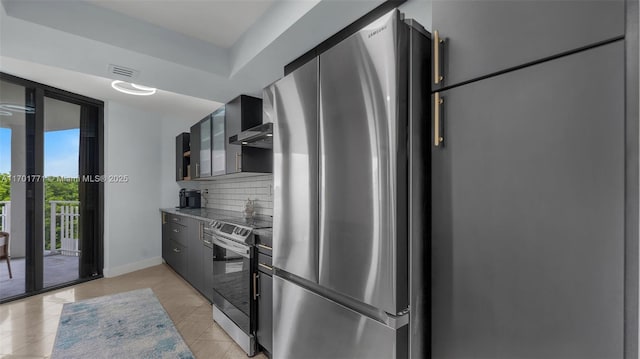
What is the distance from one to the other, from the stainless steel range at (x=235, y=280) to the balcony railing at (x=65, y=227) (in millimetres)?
2455

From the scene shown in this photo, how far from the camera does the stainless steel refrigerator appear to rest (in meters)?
1.12

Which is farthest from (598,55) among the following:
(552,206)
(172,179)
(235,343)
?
(172,179)

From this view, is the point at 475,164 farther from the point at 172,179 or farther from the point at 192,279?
the point at 172,179

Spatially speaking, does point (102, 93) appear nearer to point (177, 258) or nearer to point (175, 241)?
point (175, 241)

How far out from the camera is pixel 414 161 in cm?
113

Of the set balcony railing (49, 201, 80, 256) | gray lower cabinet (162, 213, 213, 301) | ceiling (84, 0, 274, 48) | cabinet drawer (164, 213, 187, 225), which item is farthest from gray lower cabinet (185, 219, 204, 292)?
ceiling (84, 0, 274, 48)

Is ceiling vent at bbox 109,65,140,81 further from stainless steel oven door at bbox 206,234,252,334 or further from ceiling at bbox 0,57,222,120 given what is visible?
stainless steel oven door at bbox 206,234,252,334

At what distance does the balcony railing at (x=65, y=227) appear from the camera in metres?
3.80

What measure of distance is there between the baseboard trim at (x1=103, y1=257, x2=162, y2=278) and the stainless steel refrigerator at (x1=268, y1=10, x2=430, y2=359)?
3821 millimetres

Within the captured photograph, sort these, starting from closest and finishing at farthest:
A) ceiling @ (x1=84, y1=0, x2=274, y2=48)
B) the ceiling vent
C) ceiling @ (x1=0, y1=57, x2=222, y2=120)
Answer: ceiling @ (x1=84, y1=0, x2=274, y2=48) → the ceiling vent → ceiling @ (x1=0, y1=57, x2=222, y2=120)

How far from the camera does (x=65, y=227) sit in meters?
3.98

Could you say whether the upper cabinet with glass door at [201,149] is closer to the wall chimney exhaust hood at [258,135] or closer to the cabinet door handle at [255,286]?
the wall chimney exhaust hood at [258,135]

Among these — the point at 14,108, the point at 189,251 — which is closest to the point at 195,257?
the point at 189,251

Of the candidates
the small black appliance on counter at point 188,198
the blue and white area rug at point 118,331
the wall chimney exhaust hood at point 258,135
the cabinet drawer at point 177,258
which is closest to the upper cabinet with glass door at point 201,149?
the small black appliance on counter at point 188,198
